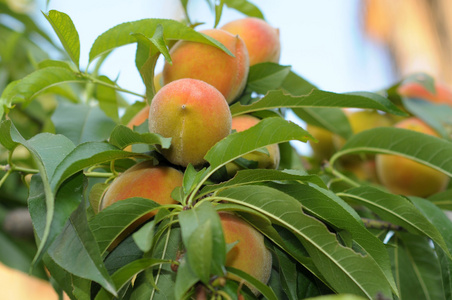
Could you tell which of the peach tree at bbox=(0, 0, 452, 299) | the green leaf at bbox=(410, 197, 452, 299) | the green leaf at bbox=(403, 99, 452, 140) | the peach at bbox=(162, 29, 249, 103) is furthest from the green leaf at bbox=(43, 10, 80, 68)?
the green leaf at bbox=(403, 99, 452, 140)

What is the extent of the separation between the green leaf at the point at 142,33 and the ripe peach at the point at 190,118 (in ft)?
0.24

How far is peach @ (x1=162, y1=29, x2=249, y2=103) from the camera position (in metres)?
0.54

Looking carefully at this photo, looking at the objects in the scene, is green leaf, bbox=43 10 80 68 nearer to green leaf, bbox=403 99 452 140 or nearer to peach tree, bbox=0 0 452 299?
peach tree, bbox=0 0 452 299

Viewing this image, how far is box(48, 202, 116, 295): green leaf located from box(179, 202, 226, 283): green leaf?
0.07m

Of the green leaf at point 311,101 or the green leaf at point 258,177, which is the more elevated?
the green leaf at point 311,101

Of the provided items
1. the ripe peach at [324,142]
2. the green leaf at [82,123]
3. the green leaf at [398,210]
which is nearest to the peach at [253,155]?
Result: the green leaf at [398,210]

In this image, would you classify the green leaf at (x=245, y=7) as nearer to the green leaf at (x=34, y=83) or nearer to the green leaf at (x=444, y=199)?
the green leaf at (x=34, y=83)

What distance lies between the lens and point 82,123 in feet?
2.28

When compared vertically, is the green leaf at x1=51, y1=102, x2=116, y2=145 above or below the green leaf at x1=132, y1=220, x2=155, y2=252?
below

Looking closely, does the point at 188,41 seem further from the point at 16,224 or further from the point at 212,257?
the point at 16,224

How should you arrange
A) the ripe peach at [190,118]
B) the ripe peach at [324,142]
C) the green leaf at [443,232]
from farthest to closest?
the ripe peach at [324,142]
the green leaf at [443,232]
the ripe peach at [190,118]

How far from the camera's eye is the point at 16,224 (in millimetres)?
985

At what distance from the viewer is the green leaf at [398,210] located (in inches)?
20.0

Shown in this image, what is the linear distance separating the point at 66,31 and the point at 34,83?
0.07 metres
